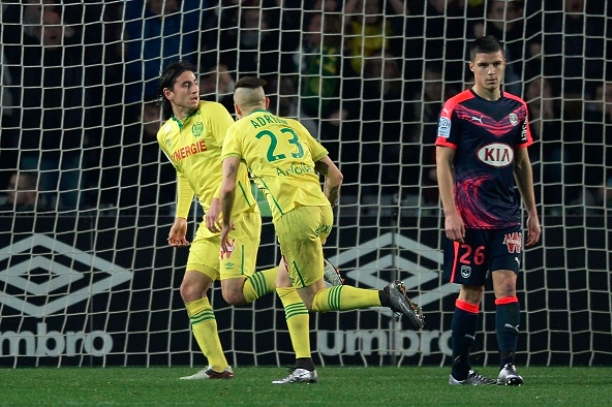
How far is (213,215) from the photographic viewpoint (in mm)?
6828

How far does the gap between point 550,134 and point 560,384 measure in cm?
362

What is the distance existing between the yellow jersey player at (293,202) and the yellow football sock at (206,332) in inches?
27.1

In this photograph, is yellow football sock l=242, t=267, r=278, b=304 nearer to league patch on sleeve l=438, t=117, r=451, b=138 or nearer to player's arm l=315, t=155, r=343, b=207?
player's arm l=315, t=155, r=343, b=207

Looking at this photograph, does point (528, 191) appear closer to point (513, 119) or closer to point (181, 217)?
point (513, 119)

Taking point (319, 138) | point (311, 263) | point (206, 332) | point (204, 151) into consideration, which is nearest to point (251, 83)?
point (204, 151)

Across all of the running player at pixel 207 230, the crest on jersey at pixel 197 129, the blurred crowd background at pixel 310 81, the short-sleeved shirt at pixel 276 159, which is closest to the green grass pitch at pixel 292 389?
the running player at pixel 207 230

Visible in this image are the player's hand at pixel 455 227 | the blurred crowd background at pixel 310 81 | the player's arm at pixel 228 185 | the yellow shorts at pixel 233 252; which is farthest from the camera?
the blurred crowd background at pixel 310 81

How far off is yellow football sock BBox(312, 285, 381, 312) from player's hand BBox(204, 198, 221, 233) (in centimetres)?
66

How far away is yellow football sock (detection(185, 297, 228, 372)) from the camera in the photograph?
732cm

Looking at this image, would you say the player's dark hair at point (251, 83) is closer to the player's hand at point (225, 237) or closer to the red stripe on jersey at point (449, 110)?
the player's hand at point (225, 237)

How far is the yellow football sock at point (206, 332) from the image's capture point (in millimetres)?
7324

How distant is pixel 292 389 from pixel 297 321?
25.5 inches

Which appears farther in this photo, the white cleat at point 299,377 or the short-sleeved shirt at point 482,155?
the white cleat at point 299,377

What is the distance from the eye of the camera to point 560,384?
6910 mm
